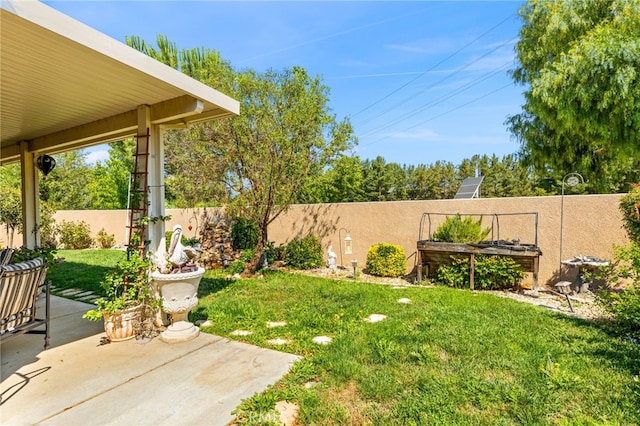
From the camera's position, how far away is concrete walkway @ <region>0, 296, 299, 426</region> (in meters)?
2.44

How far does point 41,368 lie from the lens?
3145mm

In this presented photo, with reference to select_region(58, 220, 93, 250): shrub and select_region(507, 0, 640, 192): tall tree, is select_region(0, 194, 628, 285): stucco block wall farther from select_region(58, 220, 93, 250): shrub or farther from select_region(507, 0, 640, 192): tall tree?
select_region(58, 220, 93, 250): shrub

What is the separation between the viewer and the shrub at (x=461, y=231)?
6809 mm

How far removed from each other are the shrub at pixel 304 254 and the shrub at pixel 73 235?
943cm

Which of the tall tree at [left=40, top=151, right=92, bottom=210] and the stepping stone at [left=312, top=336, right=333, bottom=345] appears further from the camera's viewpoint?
the tall tree at [left=40, top=151, right=92, bottom=210]

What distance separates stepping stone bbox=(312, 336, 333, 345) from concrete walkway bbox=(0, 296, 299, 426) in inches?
16.4

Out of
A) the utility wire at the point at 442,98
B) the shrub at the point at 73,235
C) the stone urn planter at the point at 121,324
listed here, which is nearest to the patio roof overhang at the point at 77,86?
the stone urn planter at the point at 121,324

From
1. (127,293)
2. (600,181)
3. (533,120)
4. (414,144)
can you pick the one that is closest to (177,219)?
(127,293)

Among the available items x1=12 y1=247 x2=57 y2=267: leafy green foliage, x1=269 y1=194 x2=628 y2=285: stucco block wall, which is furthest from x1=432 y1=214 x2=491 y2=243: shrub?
x1=12 y1=247 x2=57 y2=267: leafy green foliage

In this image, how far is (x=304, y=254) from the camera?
28.7 feet

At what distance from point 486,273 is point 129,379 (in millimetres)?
5816

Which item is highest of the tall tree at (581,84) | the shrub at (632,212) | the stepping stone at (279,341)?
the tall tree at (581,84)

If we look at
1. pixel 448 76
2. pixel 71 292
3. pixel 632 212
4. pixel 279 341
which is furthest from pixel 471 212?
pixel 448 76

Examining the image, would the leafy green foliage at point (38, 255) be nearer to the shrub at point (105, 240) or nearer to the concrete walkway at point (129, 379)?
the concrete walkway at point (129, 379)
